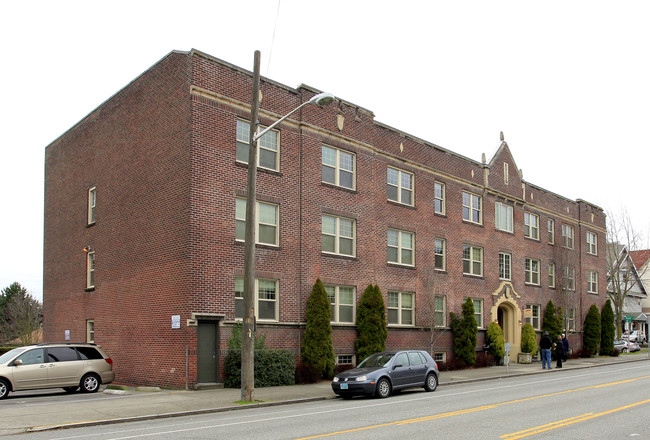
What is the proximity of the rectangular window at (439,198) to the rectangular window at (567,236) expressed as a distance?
46.9 ft

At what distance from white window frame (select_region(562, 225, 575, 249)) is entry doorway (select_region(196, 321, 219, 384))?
2928 centimetres

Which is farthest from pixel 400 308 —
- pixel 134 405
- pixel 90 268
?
pixel 134 405

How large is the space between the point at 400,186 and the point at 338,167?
178 inches

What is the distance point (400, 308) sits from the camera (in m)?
30.2

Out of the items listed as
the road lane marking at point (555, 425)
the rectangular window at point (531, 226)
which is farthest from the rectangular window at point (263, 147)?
the rectangular window at point (531, 226)

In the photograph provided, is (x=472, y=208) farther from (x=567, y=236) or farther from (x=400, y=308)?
(x=567, y=236)

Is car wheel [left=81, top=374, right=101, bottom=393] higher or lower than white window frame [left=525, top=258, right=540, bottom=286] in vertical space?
lower

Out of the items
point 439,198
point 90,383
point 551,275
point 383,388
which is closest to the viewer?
point 383,388

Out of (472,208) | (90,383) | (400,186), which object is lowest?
(90,383)

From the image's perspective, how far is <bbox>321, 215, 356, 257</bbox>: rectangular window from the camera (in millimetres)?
26855

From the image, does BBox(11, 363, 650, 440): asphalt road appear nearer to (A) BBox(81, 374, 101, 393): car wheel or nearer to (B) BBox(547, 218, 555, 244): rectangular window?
(A) BBox(81, 374, 101, 393): car wheel

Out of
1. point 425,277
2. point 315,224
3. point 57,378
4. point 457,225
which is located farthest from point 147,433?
point 457,225

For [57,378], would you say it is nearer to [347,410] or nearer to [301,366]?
[301,366]

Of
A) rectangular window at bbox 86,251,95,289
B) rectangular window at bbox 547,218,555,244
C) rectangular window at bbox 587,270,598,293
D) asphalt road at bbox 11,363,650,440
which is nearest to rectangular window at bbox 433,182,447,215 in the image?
rectangular window at bbox 547,218,555,244
